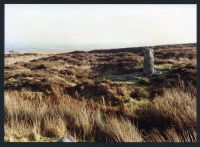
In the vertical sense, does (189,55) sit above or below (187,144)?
above

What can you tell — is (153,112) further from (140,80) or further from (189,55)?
(189,55)

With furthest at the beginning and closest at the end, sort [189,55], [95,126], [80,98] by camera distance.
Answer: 1. [189,55]
2. [80,98]
3. [95,126]

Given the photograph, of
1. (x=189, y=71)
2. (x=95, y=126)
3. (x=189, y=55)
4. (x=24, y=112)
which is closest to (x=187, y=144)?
(x=95, y=126)

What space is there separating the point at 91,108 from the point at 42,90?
375 centimetres

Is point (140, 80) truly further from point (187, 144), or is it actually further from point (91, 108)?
point (187, 144)

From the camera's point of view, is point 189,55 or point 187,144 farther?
point 189,55

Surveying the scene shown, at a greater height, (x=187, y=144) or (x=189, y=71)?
(x=189, y=71)

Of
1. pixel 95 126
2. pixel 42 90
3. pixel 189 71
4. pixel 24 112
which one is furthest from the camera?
pixel 189 71

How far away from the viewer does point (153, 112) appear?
834cm

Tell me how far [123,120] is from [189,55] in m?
16.3

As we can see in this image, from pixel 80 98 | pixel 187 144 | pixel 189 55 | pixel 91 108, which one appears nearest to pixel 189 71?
pixel 80 98

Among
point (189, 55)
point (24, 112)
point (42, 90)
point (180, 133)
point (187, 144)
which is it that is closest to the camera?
point (187, 144)

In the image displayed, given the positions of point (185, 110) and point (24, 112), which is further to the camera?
point (24, 112)

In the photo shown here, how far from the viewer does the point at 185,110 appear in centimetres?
764
